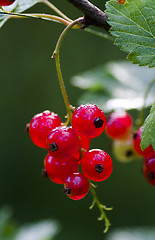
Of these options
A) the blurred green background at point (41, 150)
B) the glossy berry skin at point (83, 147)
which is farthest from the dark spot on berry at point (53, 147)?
the blurred green background at point (41, 150)

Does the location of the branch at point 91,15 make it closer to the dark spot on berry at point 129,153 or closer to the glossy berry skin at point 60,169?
the glossy berry skin at point 60,169

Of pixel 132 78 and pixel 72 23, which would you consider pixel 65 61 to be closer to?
pixel 132 78

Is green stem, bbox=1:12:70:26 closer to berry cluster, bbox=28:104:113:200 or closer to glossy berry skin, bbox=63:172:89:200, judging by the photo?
berry cluster, bbox=28:104:113:200

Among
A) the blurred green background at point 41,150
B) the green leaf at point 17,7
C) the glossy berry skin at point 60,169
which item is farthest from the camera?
the blurred green background at point 41,150

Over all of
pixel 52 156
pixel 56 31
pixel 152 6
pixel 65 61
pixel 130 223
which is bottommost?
pixel 130 223

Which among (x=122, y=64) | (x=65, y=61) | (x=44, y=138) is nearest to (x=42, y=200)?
(x=65, y=61)

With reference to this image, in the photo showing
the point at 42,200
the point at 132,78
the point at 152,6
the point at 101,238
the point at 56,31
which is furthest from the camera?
the point at 56,31
